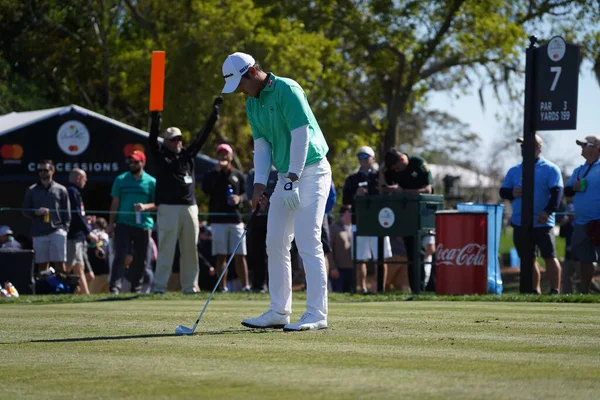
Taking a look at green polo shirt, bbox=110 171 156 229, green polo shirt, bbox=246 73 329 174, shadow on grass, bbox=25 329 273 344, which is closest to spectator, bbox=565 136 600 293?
green polo shirt, bbox=110 171 156 229

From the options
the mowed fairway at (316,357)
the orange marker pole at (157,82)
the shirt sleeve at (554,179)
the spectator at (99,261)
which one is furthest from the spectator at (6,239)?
the shirt sleeve at (554,179)

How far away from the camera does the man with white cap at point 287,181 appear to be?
8359 mm

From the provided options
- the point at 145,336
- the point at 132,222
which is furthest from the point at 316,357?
the point at 132,222

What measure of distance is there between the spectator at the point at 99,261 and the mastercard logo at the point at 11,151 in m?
3.75

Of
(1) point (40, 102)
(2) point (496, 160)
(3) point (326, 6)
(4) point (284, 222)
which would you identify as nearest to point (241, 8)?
(3) point (326, 6)

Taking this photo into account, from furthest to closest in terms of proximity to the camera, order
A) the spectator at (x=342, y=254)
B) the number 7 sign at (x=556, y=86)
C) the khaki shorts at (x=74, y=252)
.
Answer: the spectator at (x=342, y=254)
the khaki shorts at (x=74, y=252)
the number 7 sign at (x=556, y=86)

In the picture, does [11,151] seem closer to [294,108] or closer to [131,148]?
[131,148]

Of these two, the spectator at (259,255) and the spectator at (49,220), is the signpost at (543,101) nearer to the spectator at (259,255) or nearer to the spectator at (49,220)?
the spectator at (259,255)

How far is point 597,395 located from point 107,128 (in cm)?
1890

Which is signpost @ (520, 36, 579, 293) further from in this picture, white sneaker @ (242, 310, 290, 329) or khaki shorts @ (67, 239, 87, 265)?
khaki shorts @ (67, 239, 87, 265)

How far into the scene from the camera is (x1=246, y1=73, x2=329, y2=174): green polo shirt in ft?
27.5

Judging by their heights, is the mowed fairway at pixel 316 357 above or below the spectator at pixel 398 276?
below

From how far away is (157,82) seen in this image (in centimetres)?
1555

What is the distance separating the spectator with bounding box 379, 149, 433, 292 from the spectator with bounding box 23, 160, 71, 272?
461 cm
